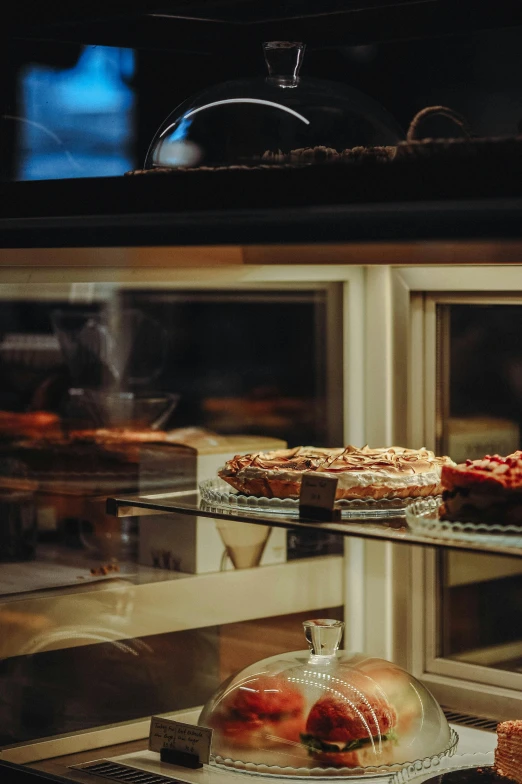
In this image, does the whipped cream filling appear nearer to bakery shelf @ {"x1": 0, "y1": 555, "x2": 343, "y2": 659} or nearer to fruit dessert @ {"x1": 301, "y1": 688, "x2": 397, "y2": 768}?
fruit dessert @ {"x1": 301, "y1": 688, "x2": 397, "y2": 768}

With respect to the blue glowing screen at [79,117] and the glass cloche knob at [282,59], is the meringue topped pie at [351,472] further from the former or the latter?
the blue glowing screen at [79,117]

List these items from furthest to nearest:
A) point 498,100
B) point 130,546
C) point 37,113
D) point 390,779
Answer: point 37,113, point 130,546, point 498,100, point 390,779

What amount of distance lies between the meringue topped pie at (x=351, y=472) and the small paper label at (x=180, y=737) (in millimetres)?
330

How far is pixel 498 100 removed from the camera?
6.18 feet

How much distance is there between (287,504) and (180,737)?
36 centimetres

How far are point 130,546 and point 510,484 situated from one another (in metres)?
0.77

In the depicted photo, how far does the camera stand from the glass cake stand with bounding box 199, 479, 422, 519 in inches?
62.7

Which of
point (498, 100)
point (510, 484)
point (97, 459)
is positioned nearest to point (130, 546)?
point (97, 459)

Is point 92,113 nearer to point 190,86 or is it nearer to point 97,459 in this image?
point 190,86

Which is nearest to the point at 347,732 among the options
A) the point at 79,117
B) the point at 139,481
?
the point at 139,481

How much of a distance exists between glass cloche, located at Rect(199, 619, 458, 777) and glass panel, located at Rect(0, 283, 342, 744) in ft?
0.89

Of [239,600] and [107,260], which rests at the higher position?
[107,260]

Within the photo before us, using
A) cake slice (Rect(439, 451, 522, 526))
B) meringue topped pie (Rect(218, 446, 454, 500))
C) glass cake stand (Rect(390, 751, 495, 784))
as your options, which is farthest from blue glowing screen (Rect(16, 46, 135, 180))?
glass cake stand (Rect(390, 751, 495, 784))

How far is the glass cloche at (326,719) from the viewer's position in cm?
162
